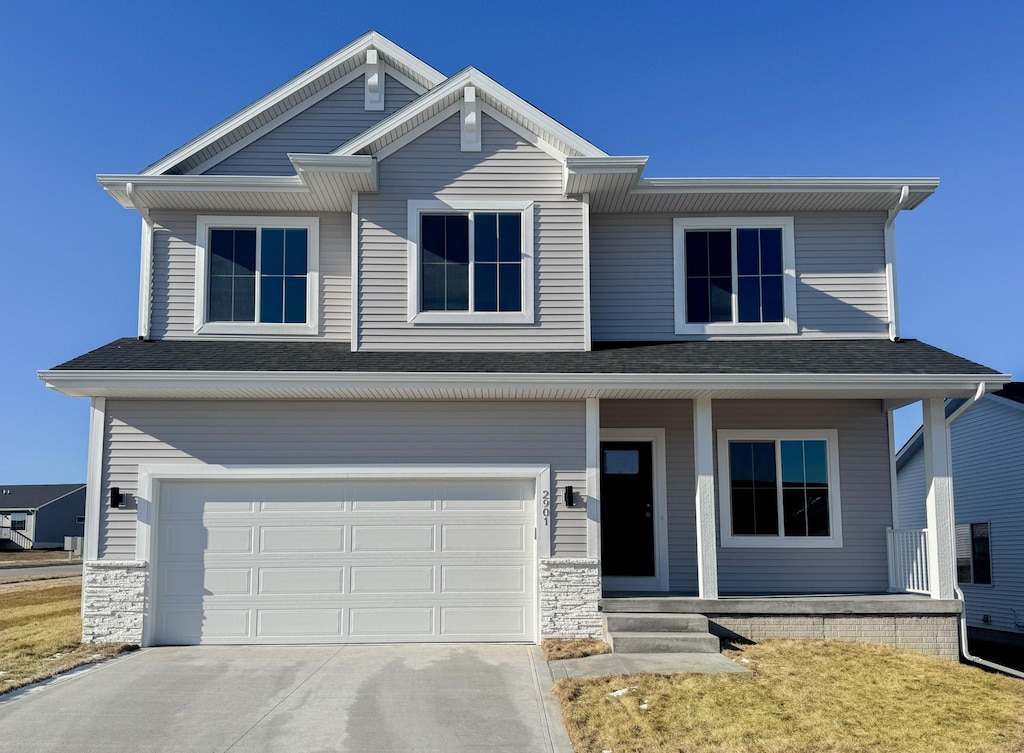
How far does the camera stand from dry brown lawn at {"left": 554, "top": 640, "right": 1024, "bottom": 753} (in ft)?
22.4

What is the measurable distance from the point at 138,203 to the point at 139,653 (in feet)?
18.7

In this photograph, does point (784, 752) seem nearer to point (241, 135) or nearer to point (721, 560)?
point (721, 560)

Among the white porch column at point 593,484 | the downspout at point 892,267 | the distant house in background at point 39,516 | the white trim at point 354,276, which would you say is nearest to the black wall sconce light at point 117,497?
the white trim at point 354,276

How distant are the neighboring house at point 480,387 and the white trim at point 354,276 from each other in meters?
0.04

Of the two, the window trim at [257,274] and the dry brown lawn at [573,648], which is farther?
the window trim at [257,274]

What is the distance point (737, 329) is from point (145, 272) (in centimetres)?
786

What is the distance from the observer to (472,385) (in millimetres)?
10438

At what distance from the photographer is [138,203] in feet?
39.6

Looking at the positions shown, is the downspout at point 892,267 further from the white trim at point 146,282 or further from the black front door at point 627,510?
the white trim at point 146,282

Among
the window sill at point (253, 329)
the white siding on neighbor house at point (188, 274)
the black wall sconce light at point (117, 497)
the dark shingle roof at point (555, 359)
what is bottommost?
the black wall sconce light at point (117, 497)

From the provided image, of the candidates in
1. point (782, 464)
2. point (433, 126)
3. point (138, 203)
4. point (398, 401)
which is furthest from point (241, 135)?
point (782, 464)

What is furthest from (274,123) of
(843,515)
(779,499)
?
(843,515)

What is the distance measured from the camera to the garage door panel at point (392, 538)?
1107cm

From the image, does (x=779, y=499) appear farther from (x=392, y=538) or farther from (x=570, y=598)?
(x=392, y=538)
